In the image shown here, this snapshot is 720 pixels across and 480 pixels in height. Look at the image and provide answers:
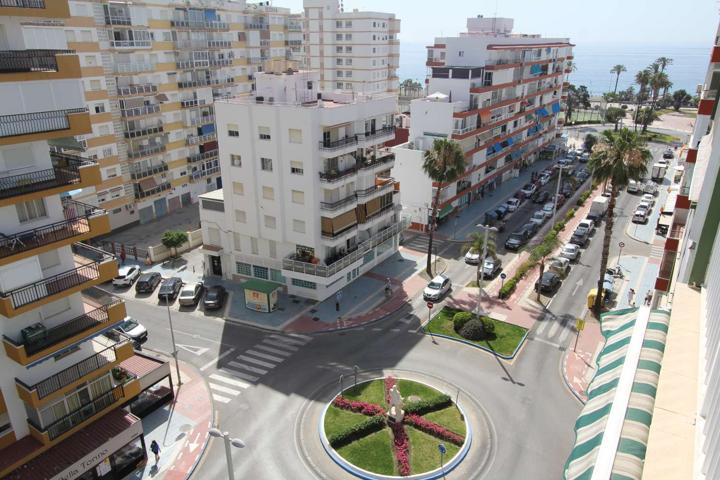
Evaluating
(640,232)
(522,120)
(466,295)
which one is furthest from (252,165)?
A: (522,120)

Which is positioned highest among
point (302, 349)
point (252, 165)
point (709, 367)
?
point (709, 367)

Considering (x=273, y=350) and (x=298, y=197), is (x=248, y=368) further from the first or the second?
(x=298, y=197)

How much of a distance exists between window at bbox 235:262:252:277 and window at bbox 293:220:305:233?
7.50m

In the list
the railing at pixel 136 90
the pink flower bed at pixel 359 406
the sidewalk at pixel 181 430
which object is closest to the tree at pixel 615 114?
the railing at pixel 136 90

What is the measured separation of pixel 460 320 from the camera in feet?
141

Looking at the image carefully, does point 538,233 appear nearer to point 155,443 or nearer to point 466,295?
point 466,295

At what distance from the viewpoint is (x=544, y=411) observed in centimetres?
3369

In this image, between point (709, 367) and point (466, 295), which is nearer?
point (709, 367)

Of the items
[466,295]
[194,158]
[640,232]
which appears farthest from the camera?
[194,158]

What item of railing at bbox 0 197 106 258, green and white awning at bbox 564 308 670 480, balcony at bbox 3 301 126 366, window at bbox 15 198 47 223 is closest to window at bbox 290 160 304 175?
railing at bbox 0 197 106 258

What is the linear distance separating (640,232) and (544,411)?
41187 mm

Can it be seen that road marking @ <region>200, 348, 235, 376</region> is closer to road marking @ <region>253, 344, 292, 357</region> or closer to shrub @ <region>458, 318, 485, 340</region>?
road marking @ <region>253, 344, 292, 357</region>

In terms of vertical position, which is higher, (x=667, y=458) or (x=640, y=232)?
(x=667, y=458)

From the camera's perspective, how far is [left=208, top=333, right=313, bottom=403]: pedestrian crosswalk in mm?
36188
